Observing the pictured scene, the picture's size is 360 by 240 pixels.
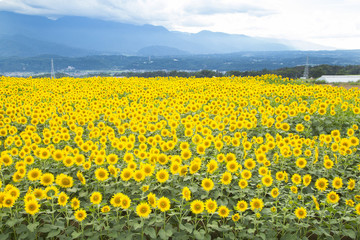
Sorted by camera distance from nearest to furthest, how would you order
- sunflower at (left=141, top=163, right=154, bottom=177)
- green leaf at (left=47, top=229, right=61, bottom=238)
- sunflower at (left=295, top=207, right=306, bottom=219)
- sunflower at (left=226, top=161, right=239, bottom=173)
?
green leaf at (left=47, top=229, right=61, bottom=238) < sunflower at (left=295, top=207, right=306, bottom=219) < sunflower at (left=141, top=163, right=154, bottom=177) < sunflower at (left=226, top=161, right=239, bottom=173)

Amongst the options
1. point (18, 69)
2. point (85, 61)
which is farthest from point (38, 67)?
point (85, 61)

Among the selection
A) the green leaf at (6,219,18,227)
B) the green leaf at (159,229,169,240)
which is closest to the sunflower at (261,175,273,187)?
the green leaf at (159,229,169,240)

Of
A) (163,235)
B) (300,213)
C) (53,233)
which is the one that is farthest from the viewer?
(300,213)

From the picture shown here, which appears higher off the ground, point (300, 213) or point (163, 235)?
point (300, 213)

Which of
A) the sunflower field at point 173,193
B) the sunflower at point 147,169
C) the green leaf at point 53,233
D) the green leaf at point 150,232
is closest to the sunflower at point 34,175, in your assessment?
the sunflower field at point 173,193

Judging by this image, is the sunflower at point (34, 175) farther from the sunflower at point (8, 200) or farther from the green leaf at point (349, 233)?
the green leaf at point (349, 233)

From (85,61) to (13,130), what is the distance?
197059mm

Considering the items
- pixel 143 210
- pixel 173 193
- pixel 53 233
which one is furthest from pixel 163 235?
pixel 53 233

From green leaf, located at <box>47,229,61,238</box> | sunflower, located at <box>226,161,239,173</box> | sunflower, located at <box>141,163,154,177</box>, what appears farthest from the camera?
sunflower, located at <box>226,161,239,173</box>

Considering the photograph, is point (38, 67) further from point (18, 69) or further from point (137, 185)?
point (137, 185)

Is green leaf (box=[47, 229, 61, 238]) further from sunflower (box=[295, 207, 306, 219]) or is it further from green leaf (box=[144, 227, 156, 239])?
sunflower (box=[295, 207, 306, 219])

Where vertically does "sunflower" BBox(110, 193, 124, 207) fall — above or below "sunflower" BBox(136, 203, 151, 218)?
above

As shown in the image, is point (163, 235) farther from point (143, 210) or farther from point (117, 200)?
point (117, 200)

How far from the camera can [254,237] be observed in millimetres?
4332
